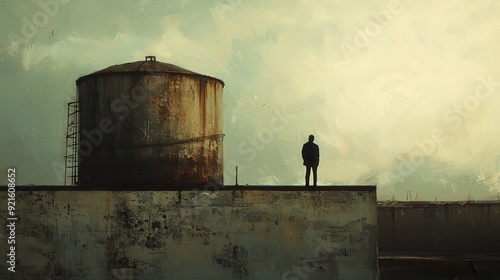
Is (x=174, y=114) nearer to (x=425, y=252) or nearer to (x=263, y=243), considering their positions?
(x=263, y=243)

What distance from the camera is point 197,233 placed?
12.6 metres

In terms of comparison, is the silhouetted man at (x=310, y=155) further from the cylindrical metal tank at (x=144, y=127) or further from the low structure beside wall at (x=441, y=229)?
the low structure beside wall at (x=441, y=229)

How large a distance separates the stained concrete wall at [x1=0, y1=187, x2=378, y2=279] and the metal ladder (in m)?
2.42

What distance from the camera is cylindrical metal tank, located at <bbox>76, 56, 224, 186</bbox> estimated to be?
1377 centimetres

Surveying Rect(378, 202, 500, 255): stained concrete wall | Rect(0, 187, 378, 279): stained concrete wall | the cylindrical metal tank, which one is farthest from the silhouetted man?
Rect(378, 202, 500, 255): stained concrete wall

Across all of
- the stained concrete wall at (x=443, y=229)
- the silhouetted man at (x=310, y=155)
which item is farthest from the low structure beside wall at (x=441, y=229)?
the silhouetted man at (x=310, y=155)

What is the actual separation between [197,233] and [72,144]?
4.36 metres

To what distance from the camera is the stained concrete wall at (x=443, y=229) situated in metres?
24.1

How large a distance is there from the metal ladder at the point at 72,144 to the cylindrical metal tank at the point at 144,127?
Result: 49 cm

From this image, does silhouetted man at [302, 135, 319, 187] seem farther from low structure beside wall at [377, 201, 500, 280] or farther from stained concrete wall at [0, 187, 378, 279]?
low structure beside wall at [377, 201, 500, 280]

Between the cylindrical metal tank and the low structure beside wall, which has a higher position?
the cylindrical metal tank

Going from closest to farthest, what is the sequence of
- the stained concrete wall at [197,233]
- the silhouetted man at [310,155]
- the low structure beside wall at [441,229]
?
the stained concrete wall at [197,233] < the silhouetted man at [310,155] < the low structure beside wall at [441,229]

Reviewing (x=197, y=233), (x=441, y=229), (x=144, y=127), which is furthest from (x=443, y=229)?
(x=144, y=127)

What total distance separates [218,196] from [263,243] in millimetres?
1293
